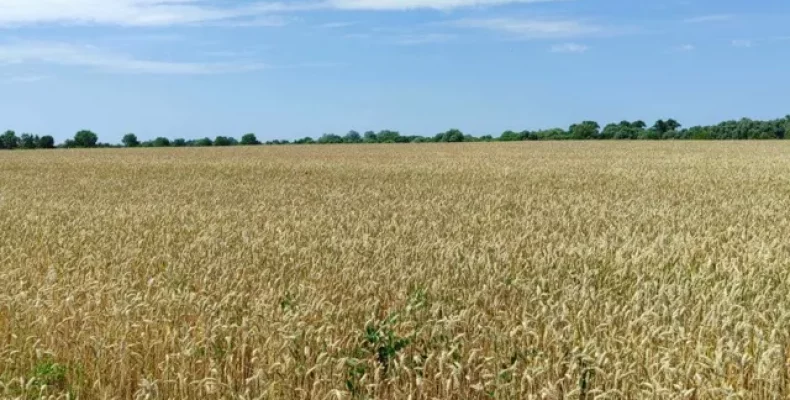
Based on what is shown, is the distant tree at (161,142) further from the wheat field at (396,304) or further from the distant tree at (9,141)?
the wheat field at (396,304)

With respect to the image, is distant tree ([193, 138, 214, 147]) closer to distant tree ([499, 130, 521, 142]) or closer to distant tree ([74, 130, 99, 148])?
distant tree ([74, 130, 99, 148])

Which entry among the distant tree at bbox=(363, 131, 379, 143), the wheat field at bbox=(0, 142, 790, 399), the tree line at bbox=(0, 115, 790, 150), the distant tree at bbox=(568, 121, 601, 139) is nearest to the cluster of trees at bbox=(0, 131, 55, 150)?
the tree line at bbox=(0, 115, 790, 150)

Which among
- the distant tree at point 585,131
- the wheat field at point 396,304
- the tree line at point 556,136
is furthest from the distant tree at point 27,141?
the wheat field at point 396,304

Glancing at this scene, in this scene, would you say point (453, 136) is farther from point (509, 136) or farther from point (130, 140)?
point (130, 140)

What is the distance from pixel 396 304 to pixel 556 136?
81.8 m

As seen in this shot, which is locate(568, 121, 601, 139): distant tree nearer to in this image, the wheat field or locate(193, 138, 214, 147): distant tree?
locate(193, 138, 214, 147): distant tree

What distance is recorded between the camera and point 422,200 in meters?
16.9

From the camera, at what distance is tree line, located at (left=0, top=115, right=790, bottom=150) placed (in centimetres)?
8144

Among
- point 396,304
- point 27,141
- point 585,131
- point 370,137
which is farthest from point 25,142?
point 396,304

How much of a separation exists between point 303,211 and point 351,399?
32.5 ft

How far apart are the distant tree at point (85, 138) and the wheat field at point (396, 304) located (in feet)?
260

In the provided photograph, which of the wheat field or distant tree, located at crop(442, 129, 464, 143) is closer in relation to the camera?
the wheat field

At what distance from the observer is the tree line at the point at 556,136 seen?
267 feet

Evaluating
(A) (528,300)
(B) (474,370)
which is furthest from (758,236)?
(B) (474,370)
